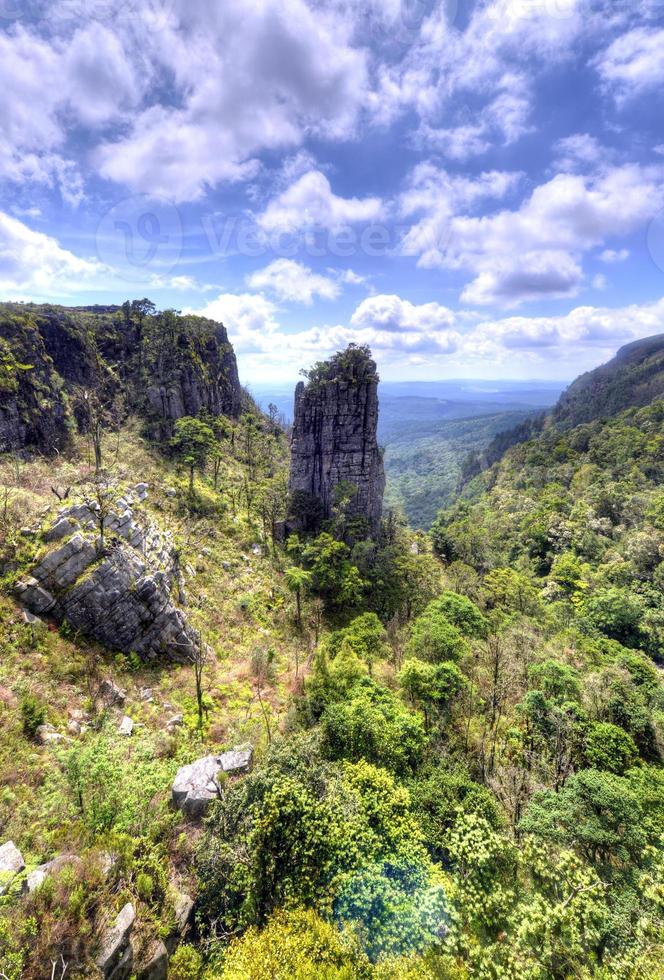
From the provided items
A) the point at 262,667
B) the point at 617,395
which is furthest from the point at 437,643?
the point at 617,395

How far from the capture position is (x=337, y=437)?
173 feet

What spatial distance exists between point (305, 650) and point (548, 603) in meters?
37.6

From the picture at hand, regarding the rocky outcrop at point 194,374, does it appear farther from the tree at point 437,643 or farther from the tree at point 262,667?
the tree at point 437,643

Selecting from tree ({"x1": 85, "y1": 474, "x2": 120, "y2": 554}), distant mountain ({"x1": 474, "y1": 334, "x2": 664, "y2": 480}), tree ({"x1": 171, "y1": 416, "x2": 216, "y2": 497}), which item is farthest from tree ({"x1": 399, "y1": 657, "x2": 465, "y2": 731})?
distant mountain ({"x1": 474, "y1": 334, "x2": 664, "y2": 480})

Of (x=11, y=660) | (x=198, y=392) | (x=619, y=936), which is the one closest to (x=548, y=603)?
(x=619, y=936)

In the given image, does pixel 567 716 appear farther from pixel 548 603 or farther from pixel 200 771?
pixel 548 603

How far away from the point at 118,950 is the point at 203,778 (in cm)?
555

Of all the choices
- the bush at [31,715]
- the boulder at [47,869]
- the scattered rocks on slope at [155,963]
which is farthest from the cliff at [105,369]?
the scattered rocks on slope at [155,963]

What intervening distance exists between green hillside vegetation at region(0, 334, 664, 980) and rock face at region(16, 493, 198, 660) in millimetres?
979

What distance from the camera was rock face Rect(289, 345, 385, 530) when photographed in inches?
2029

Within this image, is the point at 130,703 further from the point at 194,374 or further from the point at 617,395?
the point at 617,395

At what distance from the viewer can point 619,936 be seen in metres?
12.3

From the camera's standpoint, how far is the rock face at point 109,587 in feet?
68.6

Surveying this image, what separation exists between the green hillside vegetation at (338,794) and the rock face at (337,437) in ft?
51.9
